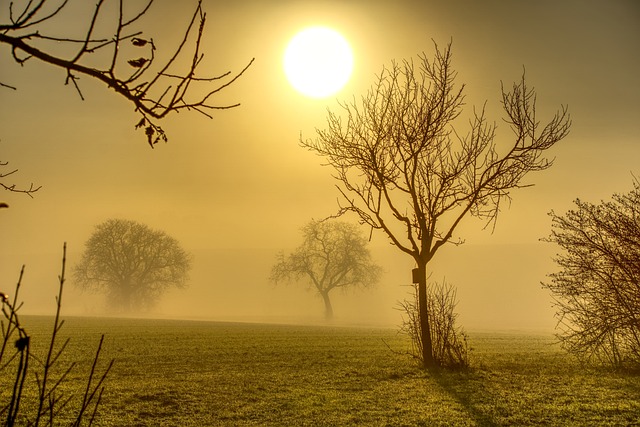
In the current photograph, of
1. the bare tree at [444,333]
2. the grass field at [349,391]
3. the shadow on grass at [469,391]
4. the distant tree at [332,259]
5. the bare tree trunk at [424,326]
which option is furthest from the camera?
the distant tree at [332,259]

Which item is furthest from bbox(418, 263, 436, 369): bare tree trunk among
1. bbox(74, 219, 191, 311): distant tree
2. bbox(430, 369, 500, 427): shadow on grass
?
bbox(74, 219, 191, 311): distant tree

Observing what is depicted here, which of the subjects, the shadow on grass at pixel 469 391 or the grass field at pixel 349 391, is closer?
the grass field at pixel 349 391

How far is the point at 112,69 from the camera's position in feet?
9.79

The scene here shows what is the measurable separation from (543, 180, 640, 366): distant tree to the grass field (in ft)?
3.09

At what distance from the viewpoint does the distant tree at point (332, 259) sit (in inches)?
3196

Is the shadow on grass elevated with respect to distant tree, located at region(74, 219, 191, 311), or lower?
lower

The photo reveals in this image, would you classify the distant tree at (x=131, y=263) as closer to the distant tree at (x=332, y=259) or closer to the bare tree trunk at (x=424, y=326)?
the distant tree at (x=332, y=259)

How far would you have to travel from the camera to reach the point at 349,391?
44.2 feet

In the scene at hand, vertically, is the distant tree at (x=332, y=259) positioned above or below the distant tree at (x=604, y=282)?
above

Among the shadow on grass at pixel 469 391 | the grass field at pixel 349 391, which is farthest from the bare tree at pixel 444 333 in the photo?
the grass field at pixel 349 391

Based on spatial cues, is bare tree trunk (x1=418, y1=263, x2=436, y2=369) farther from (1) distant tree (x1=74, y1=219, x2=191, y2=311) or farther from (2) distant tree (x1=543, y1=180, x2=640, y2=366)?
(1) distant tree (x1=74, y1=219, x2=191, y2=311)

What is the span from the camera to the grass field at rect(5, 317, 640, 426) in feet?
35.5

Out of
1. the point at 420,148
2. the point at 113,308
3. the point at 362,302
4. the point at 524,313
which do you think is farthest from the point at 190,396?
the point at 524,313

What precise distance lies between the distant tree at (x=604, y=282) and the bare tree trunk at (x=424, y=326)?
11.4ft
